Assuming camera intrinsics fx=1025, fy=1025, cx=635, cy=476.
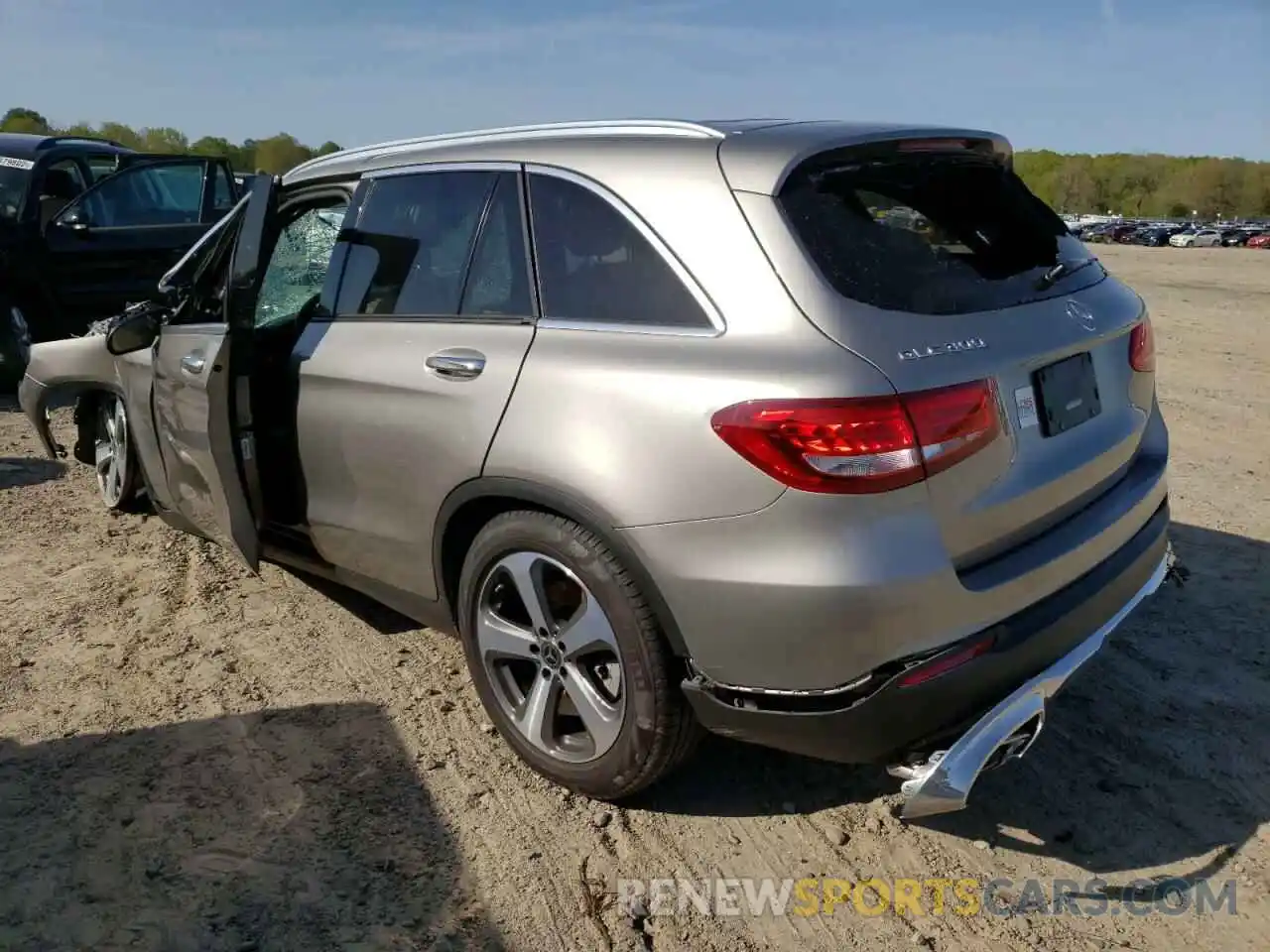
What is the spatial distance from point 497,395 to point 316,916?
1409 mm

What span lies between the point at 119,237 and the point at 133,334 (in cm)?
508

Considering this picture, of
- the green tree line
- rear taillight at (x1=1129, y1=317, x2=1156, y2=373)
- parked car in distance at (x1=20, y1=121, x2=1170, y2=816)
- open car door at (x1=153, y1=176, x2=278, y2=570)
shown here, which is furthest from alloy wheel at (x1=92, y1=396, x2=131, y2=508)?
the green tree line

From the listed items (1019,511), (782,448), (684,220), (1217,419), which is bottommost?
(1217,419)

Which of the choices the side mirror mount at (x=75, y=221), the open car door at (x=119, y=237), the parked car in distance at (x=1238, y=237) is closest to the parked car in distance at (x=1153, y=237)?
the parked car in distance at (x=1238, y=237)

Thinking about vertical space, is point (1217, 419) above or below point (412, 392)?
below

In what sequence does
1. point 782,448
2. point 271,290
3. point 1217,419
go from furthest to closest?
point 1217,419, point 271,290, point 782,448

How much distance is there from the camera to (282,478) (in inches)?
152

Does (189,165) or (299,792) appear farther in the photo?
(189,165)

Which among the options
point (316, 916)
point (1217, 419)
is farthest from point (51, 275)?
point (1217, 419)

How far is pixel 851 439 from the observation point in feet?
7.36

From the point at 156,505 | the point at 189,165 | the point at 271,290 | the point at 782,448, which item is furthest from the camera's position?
the point at 189,165

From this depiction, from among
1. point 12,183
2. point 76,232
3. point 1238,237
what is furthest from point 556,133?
point 1238,237

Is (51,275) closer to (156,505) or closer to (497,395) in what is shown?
(156,505)

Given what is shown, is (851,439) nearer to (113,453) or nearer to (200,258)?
(200,258)
